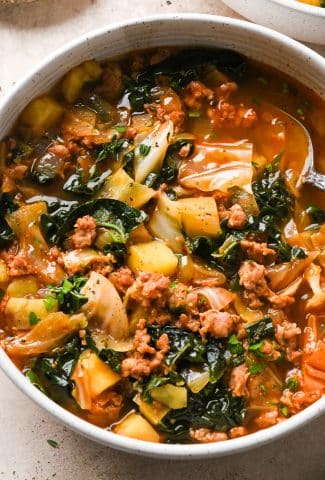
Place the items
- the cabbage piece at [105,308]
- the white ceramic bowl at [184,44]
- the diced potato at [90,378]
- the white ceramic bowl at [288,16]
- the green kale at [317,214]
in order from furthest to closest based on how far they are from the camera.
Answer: the white ceramic bowl at [288,16]
the green kale at [317,214]
the cabbage piece at [105,308]
the diced potato at [90,378]
the white ceramic bowl at [184,44]

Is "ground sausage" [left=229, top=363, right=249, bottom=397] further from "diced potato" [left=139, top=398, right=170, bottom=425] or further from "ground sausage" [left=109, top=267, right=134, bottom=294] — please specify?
"ground sausage" [left=109, top=267, right=134, bottom=294]

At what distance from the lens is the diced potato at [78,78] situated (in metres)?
4.95

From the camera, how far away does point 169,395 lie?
459 cm

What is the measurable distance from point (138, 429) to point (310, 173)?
1879 mm

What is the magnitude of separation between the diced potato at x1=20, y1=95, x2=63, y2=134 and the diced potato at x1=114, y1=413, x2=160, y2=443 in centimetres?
179

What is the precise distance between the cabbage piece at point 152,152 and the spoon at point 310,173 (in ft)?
2.55

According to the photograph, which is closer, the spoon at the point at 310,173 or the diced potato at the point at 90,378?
the diced potato at the point at 90,378

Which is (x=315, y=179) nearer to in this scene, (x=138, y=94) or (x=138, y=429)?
(x=138, y=94)

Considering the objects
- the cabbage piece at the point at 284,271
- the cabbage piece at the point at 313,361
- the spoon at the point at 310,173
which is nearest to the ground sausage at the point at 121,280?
the cabbage piece at the point at 284,271

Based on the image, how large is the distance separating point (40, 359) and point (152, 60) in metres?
1.94

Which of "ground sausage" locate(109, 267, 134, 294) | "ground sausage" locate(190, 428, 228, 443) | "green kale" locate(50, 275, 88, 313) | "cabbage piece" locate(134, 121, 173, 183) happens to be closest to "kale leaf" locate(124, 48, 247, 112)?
"cabbage piece" locate(134, 121, 173, 183)

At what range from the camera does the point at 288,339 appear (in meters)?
4.81

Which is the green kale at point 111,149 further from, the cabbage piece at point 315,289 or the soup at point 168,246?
the cabbage piece at point 315,289

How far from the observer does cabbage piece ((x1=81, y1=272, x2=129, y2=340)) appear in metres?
4.67
